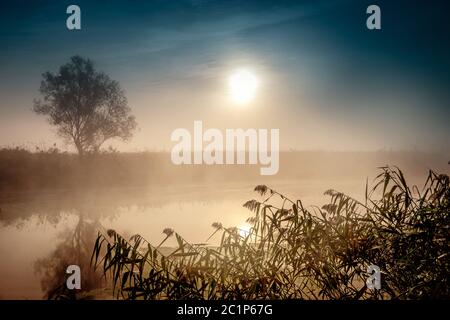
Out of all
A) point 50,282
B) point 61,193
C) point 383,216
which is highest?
point 383,216

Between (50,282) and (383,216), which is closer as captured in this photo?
(383,216)

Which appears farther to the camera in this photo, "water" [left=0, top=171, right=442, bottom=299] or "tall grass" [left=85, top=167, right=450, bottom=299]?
"water" [left=0, top=171, right=442, bottom=299]

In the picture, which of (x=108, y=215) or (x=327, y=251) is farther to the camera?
(x=108, y=215)

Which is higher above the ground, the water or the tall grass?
the tall grass

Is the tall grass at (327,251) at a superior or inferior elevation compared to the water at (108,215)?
superior

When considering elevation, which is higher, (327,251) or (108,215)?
(327,251)

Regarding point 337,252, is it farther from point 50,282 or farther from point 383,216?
point 50,282

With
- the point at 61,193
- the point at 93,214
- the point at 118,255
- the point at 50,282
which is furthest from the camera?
the point at 61,193

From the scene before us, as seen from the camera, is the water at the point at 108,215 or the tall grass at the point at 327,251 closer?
the tall grass at the point at 327,251
